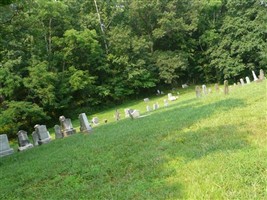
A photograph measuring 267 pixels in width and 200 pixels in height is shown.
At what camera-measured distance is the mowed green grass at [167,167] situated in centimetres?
423

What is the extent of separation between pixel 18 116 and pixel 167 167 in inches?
835

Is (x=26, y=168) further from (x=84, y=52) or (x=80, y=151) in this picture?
(x=84, y=52)

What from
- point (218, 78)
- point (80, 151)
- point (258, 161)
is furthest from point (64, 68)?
point (258, 161)

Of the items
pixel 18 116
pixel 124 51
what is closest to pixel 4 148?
pixel 18 116

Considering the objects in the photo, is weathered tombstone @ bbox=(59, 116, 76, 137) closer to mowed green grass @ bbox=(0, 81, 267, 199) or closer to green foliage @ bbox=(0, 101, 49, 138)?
mowed green grass @ bbox=(0, 81, 267, 199)

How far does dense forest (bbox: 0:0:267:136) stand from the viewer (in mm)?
26891

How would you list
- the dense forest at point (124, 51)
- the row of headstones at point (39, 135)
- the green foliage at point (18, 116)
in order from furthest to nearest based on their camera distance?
the dense forest at point (124, 51)
the green foliage at point (18, 116)
the row of headstones at point (39, 135)

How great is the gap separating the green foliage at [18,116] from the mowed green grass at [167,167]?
586 inches

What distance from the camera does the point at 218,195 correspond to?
3.86m

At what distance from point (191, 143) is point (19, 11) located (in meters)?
9.53

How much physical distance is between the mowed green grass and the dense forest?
1807 cm

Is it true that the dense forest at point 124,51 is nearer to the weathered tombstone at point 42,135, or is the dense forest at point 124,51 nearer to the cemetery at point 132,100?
the cemetery at point 132,100

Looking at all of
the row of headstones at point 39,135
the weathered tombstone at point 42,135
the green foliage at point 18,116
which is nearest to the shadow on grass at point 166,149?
the row of headstones at point 39,135

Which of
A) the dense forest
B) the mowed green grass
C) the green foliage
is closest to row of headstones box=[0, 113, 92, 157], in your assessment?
the mowed green grass
